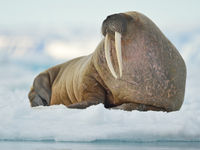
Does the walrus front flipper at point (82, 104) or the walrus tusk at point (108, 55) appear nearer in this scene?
the walrus tusk at point (108, 55)

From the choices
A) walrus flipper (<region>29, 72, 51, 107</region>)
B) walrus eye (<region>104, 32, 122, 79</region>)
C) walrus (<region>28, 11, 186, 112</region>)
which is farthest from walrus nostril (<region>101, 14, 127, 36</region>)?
walrus flipper (<region>29, 72, 51, 107</region>)

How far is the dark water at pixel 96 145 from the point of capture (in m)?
4.02

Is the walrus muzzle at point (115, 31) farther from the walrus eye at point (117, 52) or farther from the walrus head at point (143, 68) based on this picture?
the walrus head at point (143, 68)

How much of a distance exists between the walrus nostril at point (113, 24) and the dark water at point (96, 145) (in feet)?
9.57

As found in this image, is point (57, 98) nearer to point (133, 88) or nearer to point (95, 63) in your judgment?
point (95, 63)

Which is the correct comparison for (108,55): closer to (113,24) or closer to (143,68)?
(113,24)

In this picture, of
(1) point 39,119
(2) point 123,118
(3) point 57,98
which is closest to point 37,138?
(1) point 39,119

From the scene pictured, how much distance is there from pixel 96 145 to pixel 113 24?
321cm

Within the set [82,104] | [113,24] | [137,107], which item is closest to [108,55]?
[113,24]

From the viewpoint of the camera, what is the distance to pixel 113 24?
6969 mm

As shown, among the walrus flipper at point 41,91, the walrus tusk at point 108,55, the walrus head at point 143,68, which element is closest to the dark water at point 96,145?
the walrus tusk at point 108,55

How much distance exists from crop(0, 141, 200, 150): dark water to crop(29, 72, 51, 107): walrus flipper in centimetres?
595

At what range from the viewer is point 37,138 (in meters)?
4.59

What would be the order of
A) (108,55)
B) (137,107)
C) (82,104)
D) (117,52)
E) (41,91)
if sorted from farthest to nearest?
(41,91), (137,107), (82,104), (108,55), (117,52)
